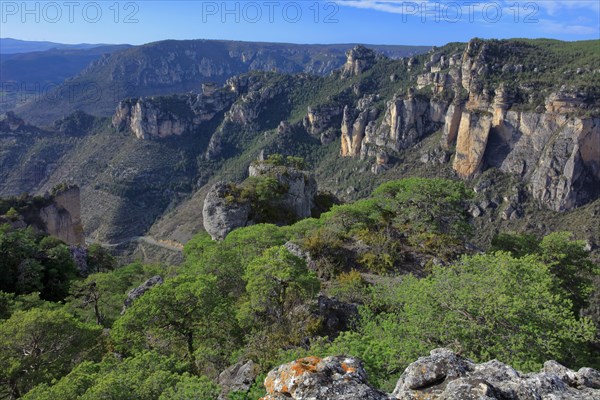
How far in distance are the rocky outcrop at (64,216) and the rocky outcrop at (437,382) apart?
6681 centimetres

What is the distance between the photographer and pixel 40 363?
58.8 ft

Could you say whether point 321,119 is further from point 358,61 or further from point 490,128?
point 490,128

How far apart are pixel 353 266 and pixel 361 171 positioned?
111 metres

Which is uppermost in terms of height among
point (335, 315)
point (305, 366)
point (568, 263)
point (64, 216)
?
point (305, 366)

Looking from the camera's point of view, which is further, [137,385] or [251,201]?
[251,201]

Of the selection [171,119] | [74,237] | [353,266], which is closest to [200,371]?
[353,266]

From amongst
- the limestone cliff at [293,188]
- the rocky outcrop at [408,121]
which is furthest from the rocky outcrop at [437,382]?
the rocky outcrop at [408,121]

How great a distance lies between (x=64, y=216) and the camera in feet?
228

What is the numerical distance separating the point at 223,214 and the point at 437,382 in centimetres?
3584

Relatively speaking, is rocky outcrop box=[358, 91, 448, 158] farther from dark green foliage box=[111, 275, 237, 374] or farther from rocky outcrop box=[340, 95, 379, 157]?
dark green foliage box=[111, 275, 237, 374]

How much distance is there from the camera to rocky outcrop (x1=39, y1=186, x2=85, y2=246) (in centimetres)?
6660

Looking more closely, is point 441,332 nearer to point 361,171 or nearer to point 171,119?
point 361,171

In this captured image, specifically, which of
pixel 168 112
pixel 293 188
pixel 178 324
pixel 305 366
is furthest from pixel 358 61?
pixel 305 366

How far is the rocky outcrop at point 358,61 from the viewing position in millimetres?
190875
